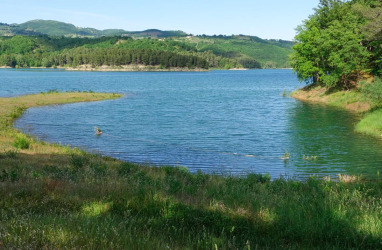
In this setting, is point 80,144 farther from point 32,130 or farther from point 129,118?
point 129,118

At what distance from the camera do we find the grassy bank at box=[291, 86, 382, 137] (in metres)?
35.3

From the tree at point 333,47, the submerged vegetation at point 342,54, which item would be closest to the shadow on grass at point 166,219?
the submerged vegetation at point 342,54

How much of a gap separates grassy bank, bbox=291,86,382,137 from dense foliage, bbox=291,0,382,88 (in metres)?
2.48

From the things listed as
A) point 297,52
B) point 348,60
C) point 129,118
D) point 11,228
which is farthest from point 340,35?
point 11,228

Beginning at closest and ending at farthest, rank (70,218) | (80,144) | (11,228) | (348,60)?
1. (11,228)
2. (70,218)
3. (80,144)
4. (348,60)

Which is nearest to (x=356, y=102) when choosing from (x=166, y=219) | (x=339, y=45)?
(x=339, y=45)

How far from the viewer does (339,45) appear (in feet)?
185

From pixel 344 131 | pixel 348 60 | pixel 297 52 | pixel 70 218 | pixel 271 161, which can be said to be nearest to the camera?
pixel 70 218

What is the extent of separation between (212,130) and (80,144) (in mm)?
13828

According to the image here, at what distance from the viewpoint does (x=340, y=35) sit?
5756 centimetres

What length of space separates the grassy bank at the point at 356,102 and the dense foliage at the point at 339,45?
2.48 m

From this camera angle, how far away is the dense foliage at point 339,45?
5403 centimetres

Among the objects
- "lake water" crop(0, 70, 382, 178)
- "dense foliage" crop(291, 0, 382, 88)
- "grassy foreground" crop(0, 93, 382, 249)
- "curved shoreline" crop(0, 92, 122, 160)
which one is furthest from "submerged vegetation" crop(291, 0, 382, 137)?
"grassy foreground" crop(0, 93, 382, 249)

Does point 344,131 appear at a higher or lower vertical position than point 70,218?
lower
